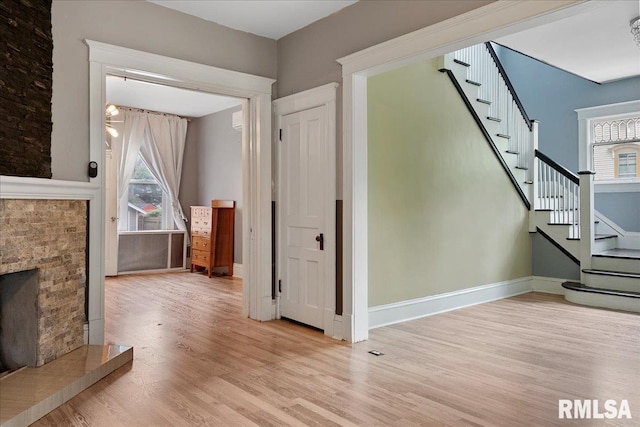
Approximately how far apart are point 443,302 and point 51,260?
365 centimetres

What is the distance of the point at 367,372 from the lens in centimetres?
304

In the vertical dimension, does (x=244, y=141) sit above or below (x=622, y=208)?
above

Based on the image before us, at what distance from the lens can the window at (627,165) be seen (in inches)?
269

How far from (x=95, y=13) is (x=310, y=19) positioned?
175cm

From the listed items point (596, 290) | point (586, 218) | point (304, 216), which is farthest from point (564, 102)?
point (304, 216)

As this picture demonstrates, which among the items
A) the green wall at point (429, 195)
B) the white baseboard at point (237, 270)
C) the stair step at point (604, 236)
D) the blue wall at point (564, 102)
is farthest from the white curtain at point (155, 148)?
the stair step at point (604, 236)

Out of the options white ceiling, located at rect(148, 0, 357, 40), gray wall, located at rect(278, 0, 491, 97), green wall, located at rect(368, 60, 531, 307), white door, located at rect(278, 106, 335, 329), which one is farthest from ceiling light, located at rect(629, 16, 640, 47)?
white door, located at rect(278, 106, 335, 329)

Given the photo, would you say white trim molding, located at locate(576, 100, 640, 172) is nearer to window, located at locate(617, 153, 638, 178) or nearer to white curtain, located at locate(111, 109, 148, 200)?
window, located at locate(617, 153, 638, 178)

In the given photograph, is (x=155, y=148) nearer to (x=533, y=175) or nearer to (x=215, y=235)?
→ (x=215, y=235)

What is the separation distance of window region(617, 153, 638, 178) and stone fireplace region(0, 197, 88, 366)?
24.0ft

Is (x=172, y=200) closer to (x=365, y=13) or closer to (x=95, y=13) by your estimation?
(x=95, y=13)

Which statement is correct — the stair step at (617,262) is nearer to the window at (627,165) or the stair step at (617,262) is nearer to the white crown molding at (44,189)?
the window at (627,165)

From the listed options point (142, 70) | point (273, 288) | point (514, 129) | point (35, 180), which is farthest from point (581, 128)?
point (35, 180)

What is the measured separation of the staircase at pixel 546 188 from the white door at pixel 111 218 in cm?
548
